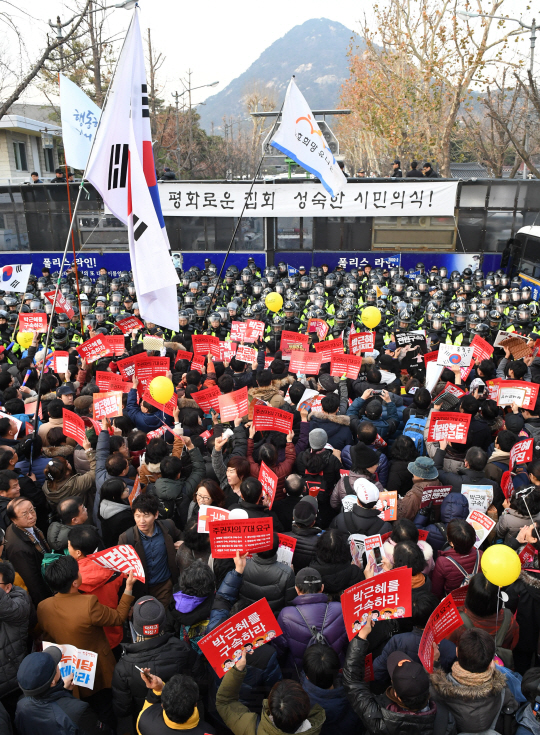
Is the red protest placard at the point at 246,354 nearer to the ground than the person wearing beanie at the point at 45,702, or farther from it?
farther from it

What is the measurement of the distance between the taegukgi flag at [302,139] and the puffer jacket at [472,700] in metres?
7.58

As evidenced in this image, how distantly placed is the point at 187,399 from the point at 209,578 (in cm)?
337

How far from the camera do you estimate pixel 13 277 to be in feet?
33.0

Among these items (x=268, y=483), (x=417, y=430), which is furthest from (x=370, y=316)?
(x=268, y=483)

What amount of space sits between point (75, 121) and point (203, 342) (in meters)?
4.82

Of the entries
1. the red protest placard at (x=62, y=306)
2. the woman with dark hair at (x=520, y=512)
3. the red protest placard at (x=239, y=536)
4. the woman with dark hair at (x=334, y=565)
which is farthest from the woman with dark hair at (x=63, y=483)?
the red protest placard at (x=62, y=306)

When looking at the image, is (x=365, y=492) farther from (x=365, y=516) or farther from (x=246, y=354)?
(x=246, y=354)

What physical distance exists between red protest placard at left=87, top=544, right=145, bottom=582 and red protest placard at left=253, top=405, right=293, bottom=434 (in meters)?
2.21

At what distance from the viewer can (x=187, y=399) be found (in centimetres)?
682

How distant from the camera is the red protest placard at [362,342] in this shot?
8.32m

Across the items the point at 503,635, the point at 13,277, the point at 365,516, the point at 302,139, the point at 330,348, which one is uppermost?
the point at 302,139

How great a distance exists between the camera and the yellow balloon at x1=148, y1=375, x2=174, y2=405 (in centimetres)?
603

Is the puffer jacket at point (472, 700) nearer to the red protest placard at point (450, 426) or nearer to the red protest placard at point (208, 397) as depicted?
the red protest placard at point (450, 426)

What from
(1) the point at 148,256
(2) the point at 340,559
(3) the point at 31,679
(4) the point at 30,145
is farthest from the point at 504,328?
(4) the point at 30,145
